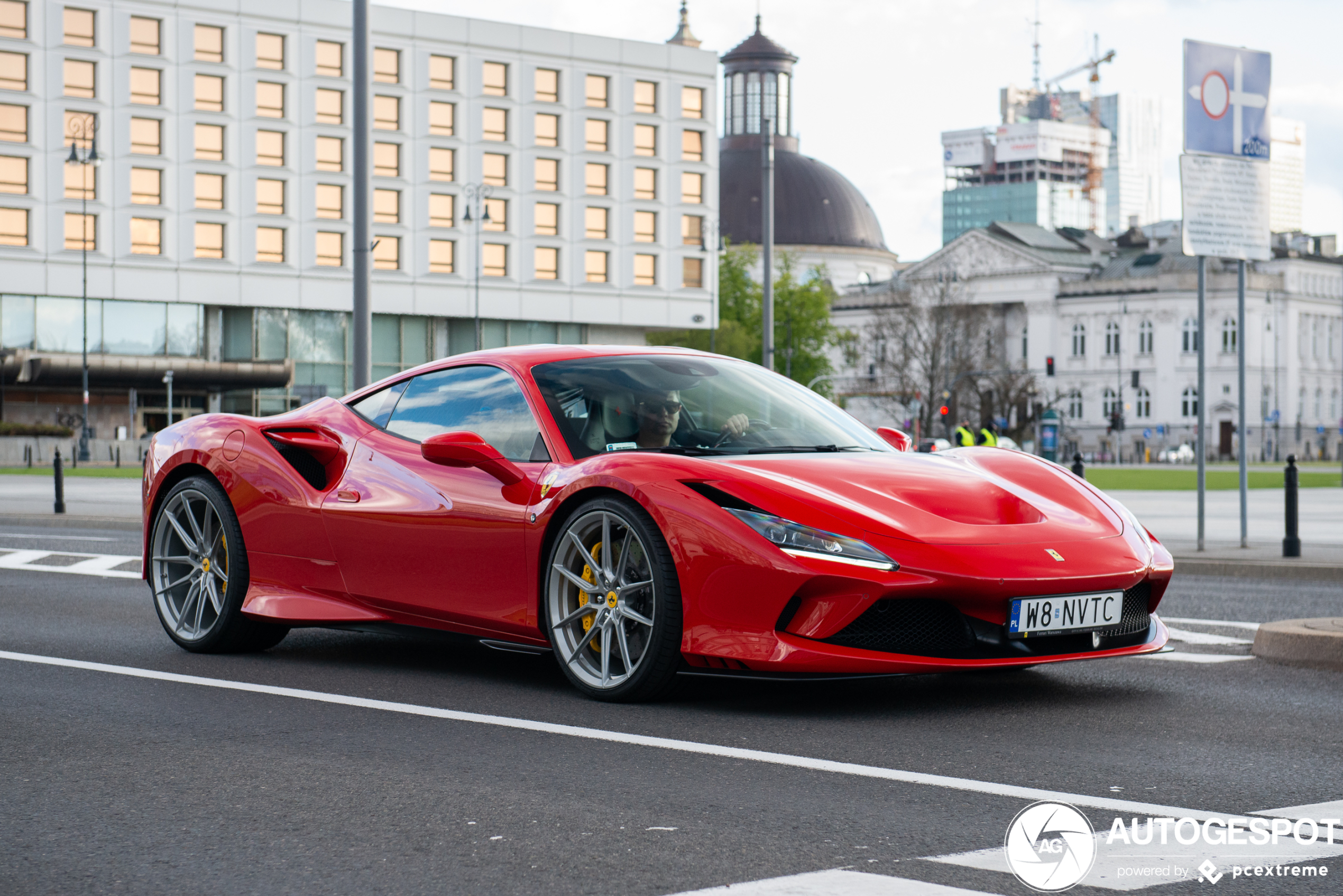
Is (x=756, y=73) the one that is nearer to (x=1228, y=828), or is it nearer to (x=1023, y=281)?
(x=1023, y=281)

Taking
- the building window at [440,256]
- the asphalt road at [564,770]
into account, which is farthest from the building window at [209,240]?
the asphalt road at [564,770]

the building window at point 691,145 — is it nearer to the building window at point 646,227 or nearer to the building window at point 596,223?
the building window at point 646,227

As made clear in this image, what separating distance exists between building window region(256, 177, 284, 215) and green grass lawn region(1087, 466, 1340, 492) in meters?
36.2

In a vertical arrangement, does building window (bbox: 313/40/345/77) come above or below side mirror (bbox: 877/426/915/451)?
above

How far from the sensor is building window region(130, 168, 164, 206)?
231 feet

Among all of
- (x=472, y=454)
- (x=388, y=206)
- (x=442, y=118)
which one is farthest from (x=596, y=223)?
(x=472, y=454)

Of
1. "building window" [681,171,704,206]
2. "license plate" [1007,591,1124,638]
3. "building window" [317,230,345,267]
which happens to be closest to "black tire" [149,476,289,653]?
"license plate" [1007,591,1124,638]

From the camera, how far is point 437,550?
684 centimetres

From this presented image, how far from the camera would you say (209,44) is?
7188 cm

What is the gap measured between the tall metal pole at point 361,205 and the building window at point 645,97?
67.4 metres

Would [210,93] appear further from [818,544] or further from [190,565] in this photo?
[818,544]

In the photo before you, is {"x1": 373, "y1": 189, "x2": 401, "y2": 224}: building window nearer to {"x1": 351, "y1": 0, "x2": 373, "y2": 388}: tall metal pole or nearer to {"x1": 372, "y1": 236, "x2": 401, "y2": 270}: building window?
{"x1": 372, "y1": 236, "x2": 401, "y2": 270}: building window

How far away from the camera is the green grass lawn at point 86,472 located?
154 ft

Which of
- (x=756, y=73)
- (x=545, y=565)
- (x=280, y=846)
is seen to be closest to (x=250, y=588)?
(x=545, y=565)
